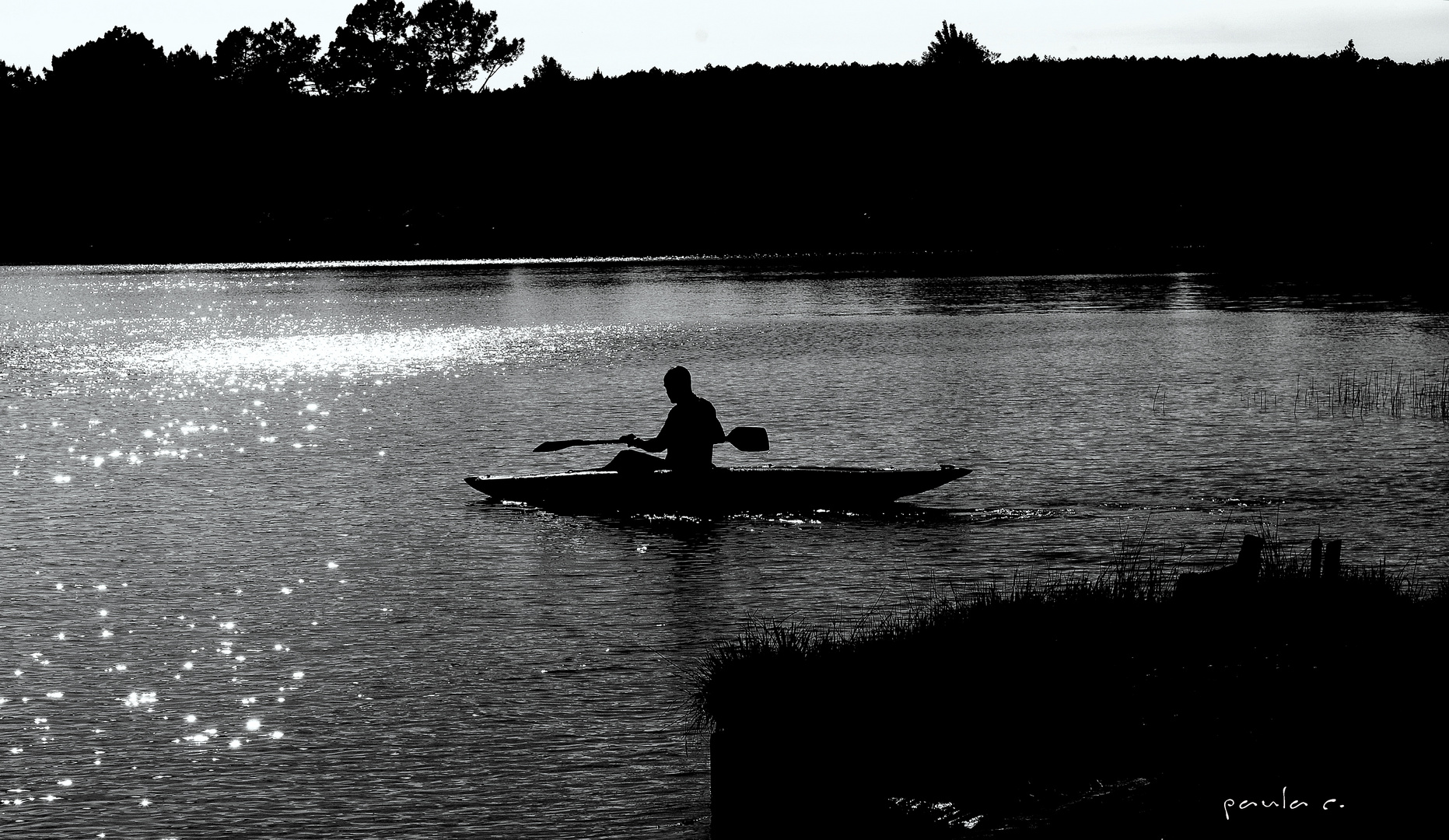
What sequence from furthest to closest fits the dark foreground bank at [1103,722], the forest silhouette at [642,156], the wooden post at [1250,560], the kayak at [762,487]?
1. the forest silhouette at [642,156]
2. the kayak at [762,487]
3. the wooden post at [1250,560]
4. the dark foreground bank at [1103,722]

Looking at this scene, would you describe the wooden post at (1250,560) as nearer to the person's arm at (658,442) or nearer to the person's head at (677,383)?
the person's head at (677,383)

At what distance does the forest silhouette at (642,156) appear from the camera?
161 meters

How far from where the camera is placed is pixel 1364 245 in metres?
127

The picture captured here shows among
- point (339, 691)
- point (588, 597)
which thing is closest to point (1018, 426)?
point (588, 597)

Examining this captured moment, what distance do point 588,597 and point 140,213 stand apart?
174465 millimetres

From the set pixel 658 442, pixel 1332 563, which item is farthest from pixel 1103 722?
pixel 658 442

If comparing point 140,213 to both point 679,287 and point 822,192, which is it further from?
point 679,287

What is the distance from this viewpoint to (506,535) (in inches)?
828

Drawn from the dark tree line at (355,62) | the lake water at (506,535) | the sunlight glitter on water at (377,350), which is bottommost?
the sunlight glitter on water at (377,350)
